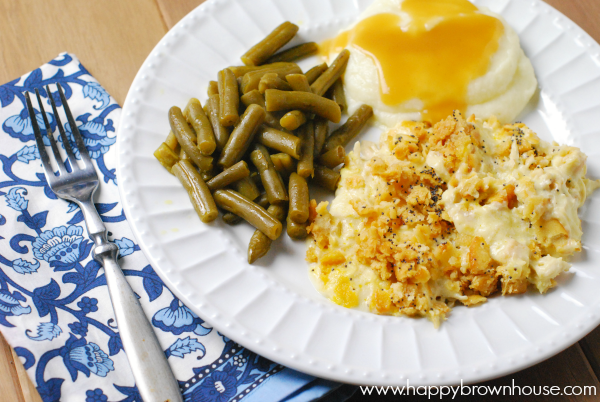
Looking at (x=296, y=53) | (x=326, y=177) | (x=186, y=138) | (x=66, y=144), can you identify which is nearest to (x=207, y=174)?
(x=186, y=138)

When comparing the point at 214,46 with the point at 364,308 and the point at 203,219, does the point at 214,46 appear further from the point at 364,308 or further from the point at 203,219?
the point at 364,308

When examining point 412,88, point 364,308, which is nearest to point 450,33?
point 412,88

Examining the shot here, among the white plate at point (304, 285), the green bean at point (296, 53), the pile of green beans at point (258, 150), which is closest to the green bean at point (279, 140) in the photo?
the pile of green beans at point (258, 150)

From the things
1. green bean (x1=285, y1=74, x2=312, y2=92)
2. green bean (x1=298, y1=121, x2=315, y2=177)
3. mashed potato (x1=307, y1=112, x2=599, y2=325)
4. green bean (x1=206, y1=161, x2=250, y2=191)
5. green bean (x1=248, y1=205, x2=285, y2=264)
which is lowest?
mashed potato (x1=307, y1=112, x2=599, y2=325)

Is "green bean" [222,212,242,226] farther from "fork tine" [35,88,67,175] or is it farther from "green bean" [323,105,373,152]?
"fork tine" [35,88,67,175]

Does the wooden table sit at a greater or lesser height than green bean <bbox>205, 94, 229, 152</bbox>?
greater

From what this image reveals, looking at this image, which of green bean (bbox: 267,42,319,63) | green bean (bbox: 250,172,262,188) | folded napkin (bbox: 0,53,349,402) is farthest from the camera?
green bean (bbox: 267,42,319,63)

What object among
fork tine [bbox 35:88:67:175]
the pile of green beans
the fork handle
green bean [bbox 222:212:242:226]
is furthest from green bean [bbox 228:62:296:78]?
the fork handle

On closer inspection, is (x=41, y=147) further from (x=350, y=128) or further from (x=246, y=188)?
(x=350, y=128)
